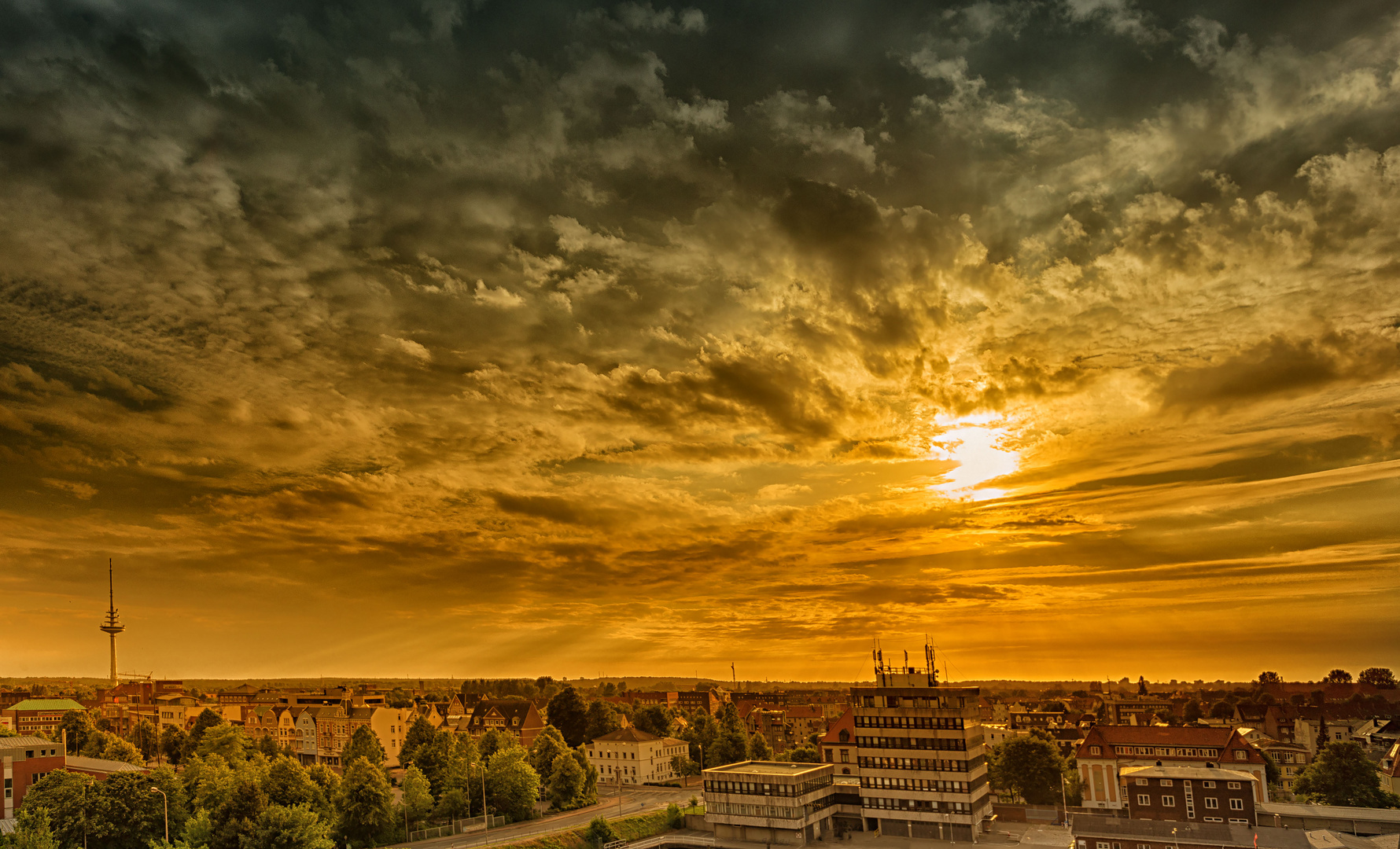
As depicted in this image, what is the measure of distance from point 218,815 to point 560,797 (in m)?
36.8

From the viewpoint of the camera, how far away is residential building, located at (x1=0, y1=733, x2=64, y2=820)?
7106 cm

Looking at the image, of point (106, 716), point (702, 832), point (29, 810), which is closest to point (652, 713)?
point (702, 832)

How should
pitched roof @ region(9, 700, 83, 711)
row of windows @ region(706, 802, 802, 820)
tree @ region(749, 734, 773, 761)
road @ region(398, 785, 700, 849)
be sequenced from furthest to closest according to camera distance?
pitched roof @ region(9, 700, 83, 711)
tree @ region(749, 734, 773, 761)
row of windows @ region(706, 802, 802, 820)
road @ region(398, 785, 700, 849)

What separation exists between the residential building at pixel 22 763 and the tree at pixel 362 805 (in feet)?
84.8

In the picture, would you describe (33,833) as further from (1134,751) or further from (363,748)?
(1134,751)

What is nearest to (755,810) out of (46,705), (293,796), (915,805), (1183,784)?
(915,805)

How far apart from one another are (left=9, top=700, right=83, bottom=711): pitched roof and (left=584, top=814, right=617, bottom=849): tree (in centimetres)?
11910

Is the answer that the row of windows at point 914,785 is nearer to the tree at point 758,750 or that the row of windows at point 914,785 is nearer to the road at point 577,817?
the road at point 577,817

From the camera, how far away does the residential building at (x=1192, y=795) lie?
2687 inches

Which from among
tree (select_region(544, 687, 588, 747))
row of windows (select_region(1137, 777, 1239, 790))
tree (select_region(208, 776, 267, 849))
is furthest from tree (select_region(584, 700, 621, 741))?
row of windows (select_region(1137, 777, 1239, 790))

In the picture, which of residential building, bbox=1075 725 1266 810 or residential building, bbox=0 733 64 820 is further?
residential building, bbox=1075 725 1266 810

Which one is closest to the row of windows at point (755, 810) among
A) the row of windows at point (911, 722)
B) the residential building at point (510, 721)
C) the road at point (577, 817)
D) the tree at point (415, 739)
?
the road at point (577, 817)

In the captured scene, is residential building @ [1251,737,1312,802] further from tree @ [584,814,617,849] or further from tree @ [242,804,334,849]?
tree @ [242,804,334,849]

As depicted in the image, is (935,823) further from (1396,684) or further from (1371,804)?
(1396,684)
